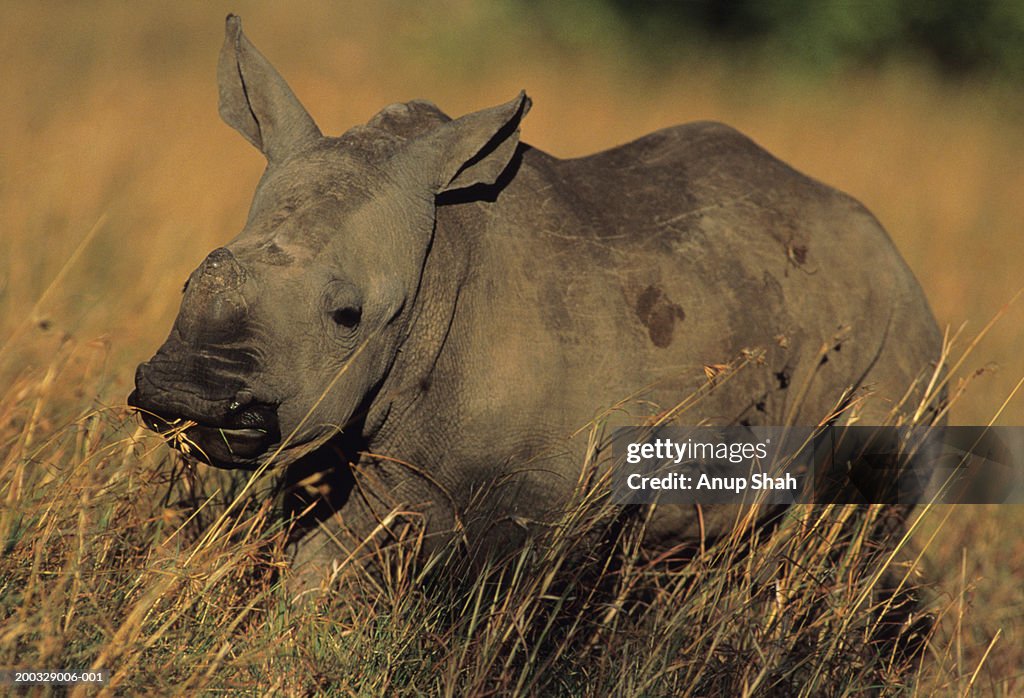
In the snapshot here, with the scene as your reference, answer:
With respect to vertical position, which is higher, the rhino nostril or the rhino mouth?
the rhino nostril

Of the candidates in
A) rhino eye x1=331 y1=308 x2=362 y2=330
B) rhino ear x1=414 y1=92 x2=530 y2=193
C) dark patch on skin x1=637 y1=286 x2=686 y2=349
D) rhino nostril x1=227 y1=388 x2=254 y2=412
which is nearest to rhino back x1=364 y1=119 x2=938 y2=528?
dark patch on skin x1=637 y1=286 x2=686 y2=349

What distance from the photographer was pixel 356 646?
323 centimetres

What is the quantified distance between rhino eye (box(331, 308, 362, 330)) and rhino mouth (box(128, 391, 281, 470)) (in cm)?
28

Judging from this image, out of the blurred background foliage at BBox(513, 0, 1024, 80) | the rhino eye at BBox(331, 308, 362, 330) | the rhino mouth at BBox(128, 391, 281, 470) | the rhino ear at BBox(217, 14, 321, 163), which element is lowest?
the rhino mouth at BBox(128, 391, 281, 470)

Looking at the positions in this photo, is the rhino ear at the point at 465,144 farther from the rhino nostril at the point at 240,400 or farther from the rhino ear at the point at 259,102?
the rhino nostril at the point at 240,400

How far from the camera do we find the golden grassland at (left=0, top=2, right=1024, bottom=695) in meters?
3.19

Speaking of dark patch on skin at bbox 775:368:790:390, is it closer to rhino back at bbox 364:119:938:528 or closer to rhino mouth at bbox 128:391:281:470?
rhino back at bbox 364:119:938:528

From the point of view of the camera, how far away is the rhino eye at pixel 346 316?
10.5 ft

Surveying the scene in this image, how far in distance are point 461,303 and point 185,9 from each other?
11642 mm

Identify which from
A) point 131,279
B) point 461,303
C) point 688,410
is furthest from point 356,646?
point 131,279

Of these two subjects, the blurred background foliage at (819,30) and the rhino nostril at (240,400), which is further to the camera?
the blurred background foliage at (819,30)

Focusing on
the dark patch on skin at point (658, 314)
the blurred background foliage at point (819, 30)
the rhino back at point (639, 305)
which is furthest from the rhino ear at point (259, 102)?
the blurred background foliage at point (819, 30)

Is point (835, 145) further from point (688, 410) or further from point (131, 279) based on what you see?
point (688, 410)

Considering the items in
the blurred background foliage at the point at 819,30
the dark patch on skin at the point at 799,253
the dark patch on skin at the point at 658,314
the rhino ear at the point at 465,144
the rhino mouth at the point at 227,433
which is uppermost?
the blurred background foliage at the point at 819,30
